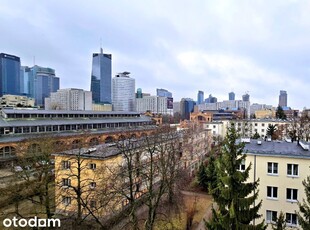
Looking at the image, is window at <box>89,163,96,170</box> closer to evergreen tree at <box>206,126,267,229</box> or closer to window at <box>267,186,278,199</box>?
evergreen tree at <box>206,126,267,229</box>

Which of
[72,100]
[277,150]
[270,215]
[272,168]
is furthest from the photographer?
[72,100]

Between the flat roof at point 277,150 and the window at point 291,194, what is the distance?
2798mm

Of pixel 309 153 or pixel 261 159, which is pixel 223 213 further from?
pixel 309 153

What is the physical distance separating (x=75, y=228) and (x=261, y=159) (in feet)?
51.5

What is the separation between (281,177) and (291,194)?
4.93ft

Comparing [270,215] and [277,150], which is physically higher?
[277,150]

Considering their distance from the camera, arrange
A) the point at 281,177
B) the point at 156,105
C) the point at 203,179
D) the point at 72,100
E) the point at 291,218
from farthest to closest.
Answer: the point at 156,105 → the point at 72,100 → the point at 203,179 → the point at 281,177 → the point at 291,218

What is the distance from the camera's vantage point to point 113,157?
23.9 meters

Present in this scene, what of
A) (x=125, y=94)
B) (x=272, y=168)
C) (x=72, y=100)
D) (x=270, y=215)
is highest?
(x=125, y=94)

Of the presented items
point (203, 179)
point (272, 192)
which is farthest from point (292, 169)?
point (203, 179)

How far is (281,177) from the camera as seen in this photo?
2006 centimetres

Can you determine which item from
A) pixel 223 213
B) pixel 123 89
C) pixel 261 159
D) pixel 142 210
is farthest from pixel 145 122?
pixel 123 89

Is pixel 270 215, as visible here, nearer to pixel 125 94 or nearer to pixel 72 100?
pixel 72 100

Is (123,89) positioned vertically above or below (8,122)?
above
